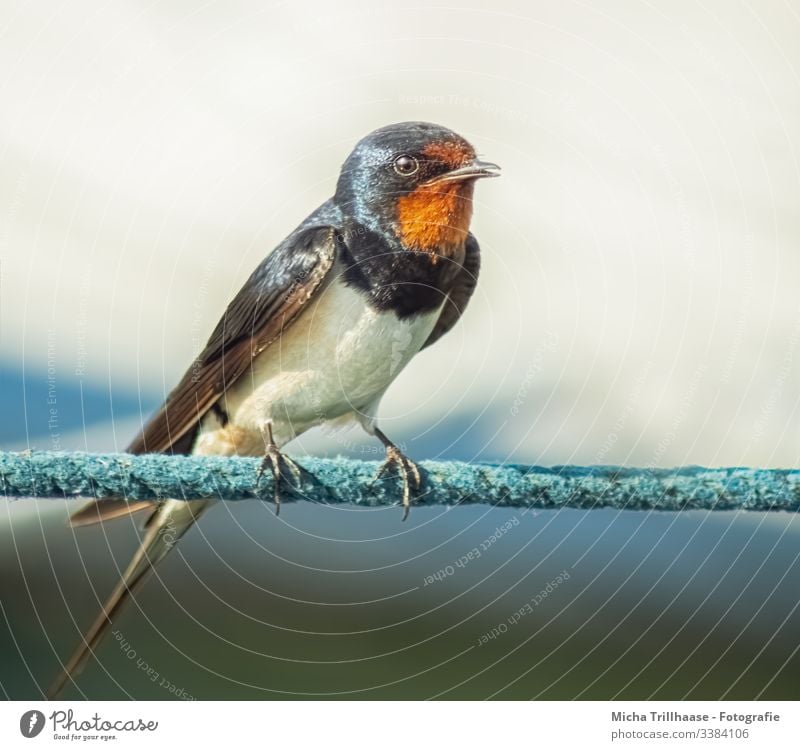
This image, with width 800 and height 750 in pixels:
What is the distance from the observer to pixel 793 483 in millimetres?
1150

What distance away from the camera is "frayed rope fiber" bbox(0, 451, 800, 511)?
44.1 inches

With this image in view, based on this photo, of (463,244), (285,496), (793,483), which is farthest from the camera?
(463,244)

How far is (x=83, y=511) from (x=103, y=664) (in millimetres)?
269

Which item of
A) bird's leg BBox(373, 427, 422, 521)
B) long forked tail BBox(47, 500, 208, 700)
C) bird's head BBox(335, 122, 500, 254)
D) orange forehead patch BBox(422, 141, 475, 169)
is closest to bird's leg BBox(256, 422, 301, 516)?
bird's leg BBox(373, 427, 422, 521)

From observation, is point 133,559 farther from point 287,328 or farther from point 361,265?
point 361,265

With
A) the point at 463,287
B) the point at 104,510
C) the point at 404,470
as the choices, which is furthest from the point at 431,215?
the point at 104,510

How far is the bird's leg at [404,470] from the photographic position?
141 centimetres

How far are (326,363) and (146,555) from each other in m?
0.46

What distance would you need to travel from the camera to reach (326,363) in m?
1.50

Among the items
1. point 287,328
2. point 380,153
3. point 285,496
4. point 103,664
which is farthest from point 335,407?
point 103,664

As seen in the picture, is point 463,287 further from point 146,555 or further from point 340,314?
point 146,555
